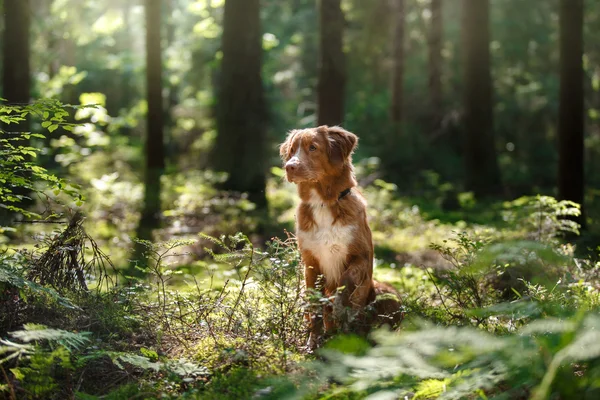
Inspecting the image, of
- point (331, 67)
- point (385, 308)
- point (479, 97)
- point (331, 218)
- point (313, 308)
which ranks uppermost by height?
point (331, 67)

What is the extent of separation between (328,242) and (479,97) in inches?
436

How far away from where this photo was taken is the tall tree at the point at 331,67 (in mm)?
11961

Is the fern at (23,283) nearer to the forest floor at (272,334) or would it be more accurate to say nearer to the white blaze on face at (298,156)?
the forest floor at (272,334)

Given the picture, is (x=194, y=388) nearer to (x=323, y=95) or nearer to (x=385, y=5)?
(x=323, y=95)

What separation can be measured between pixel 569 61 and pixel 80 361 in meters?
9.73

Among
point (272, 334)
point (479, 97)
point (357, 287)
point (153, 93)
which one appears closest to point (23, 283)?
point (272, 334)

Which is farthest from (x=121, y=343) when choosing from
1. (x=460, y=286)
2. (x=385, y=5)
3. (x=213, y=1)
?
(x=385, y=5)

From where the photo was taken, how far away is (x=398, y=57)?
2264cm

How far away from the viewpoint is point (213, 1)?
1467cm

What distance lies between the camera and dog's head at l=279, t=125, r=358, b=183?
16.6 ft

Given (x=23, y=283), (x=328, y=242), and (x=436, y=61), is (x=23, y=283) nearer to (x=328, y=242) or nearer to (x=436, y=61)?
(x=328, y=242)

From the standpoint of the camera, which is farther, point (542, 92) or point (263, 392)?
point (542, 92)

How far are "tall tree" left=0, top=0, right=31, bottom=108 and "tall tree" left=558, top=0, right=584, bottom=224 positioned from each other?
973cm

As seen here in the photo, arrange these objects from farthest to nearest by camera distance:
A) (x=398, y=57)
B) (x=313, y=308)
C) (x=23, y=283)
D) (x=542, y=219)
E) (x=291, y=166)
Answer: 1. (x=398, y=57)
2. (x=542, y=219)
3. (x=291, y=166)
4. (x=313, y=308)
5. (x=23, y=283)
